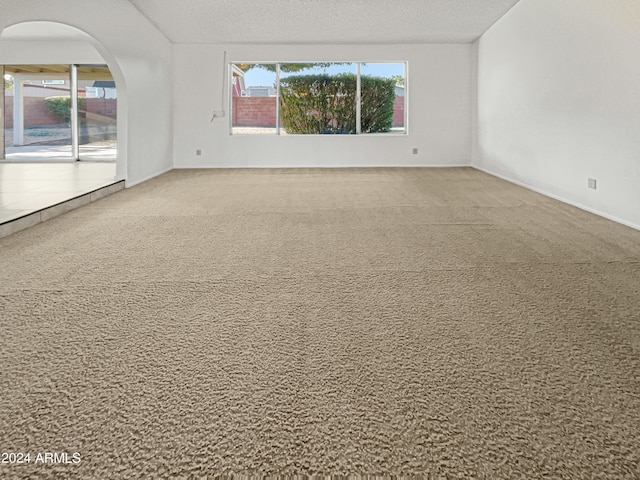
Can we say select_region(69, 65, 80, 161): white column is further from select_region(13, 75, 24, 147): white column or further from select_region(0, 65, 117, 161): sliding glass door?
select_region(13, 75, 24, 147): white column

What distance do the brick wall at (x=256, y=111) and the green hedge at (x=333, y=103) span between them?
0.18 meters

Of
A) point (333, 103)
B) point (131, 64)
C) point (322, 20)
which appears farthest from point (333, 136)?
point (131, 64)

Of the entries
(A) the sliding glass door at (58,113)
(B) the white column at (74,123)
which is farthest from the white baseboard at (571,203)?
(B) the white column at (74,123)

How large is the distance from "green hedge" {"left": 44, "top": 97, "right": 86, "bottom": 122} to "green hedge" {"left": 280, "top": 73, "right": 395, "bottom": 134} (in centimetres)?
459

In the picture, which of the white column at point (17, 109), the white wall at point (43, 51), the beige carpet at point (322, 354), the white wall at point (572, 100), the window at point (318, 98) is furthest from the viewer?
the white column at point (17, 109)

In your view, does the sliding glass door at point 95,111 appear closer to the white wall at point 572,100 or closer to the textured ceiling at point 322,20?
the textured ceiling at point 322,20

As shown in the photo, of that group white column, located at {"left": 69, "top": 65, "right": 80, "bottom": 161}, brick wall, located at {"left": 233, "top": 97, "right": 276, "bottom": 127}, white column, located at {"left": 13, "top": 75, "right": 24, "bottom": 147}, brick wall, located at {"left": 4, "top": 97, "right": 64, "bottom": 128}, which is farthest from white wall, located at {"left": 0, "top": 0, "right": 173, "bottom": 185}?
white column, located at {"left": 13, "top": 75, "right": 24, "bottom": 147}

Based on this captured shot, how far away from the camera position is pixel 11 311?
1981mm

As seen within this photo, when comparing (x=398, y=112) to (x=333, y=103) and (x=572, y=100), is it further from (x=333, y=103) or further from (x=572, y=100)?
(x=572, y=100)

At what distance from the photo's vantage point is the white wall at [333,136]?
30.0ft

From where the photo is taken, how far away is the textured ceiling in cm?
658

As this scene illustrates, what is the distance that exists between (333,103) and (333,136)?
69cm

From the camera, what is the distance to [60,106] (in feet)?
34.1

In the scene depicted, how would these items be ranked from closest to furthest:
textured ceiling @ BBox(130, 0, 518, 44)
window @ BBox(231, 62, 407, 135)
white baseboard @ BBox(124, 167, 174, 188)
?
1. white baseboard @ BBox(124, 167, 174, 188)
2. textured ceiling @ BBox(130, 0, 518, 44)
3. window @ BBox(231, 62, 407, 135)
